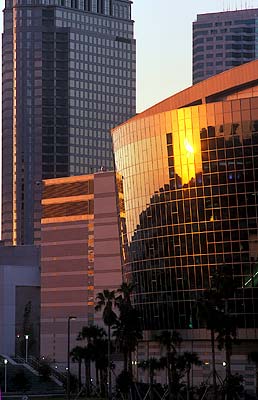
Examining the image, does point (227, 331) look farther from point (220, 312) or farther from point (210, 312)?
point (210, 312)

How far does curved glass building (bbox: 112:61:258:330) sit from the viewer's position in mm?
149500

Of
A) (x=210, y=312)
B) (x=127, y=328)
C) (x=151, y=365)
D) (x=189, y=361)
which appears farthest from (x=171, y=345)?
(x=210, y=312)

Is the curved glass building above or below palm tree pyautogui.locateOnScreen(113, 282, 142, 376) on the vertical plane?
above

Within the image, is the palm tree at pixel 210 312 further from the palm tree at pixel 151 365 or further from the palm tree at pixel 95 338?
the palm tree at pixel 95 338

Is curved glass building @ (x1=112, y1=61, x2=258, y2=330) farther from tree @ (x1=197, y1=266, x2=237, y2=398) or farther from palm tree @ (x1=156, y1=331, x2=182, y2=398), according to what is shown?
tree @ (x1=197, y1=266, x2=237, y2=398)

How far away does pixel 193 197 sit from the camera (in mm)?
153875

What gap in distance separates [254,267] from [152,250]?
1560 cm

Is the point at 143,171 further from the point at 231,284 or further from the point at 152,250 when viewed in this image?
the point at 231,284

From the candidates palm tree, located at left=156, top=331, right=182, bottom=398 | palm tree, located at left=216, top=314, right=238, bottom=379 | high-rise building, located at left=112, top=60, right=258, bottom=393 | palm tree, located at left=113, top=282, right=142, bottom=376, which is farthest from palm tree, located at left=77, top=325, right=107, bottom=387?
palm tree, located at left=216, top=314, right=238, bottom=379

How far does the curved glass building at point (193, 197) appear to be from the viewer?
14950 cm

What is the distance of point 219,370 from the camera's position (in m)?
157

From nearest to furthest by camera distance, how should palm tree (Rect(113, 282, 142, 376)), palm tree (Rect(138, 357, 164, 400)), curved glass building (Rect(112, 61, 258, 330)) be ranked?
curved glass building (Rect(112, 61, 258, 330)), palm tree (Rect(113, 282, 142, 376)), palm tree (Rect(138, 357, 164, 400))

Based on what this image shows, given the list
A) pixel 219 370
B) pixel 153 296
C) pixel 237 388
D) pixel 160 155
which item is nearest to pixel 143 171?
pixel 160 155

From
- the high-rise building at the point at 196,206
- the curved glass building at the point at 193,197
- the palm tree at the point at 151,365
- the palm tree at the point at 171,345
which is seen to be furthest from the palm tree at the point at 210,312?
the palm tree at the point at 151,365
